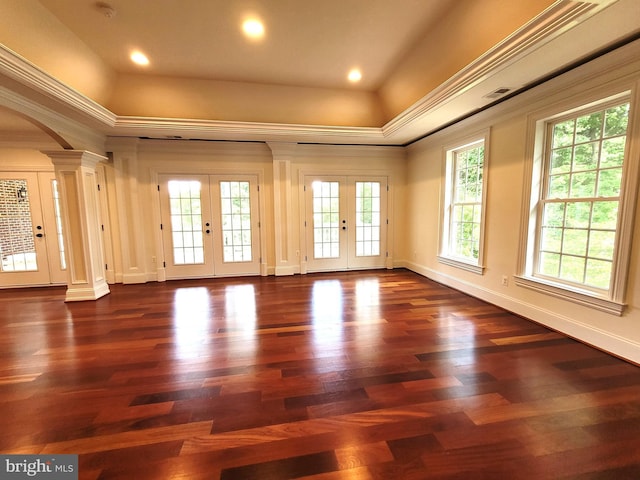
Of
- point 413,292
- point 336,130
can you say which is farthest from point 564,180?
point 336,130

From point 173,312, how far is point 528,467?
3636 mm

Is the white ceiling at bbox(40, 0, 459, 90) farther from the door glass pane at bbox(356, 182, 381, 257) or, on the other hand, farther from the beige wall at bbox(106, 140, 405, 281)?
the door glass pane at bbox(356, 182, 381, 257)

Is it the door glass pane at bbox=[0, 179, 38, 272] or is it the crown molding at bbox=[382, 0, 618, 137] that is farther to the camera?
the door glass pane at bbox=[0, 179, 38, 272]

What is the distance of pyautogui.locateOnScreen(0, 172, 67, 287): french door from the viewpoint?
4.56 metres

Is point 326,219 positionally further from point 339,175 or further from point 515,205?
point 515,205

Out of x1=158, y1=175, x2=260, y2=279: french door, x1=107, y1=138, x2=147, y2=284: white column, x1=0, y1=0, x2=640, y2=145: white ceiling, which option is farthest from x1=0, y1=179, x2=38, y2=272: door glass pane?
x1=158, y1=175, x2=260, y2=279: french door

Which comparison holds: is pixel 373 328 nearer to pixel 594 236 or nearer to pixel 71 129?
pixel 594 236

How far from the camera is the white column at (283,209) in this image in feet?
17.0

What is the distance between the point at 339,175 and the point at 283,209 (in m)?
1.32

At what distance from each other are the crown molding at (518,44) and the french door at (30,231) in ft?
20.4

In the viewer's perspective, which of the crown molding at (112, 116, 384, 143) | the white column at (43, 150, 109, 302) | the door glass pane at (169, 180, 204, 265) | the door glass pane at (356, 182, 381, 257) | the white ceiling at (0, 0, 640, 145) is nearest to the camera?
the white ceiling at (0, 0, 640, 145)

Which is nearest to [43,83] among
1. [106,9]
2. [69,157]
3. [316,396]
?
[106,9]

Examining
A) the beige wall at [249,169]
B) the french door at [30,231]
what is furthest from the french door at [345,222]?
the french door at [30,231]

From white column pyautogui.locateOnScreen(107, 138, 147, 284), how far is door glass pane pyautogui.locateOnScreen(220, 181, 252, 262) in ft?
4.73
